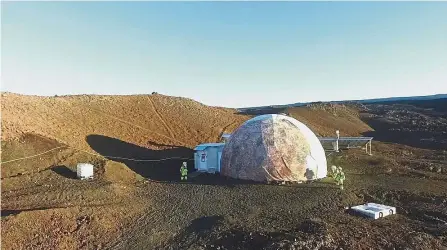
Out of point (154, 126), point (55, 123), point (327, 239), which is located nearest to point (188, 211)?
point (327, 239)

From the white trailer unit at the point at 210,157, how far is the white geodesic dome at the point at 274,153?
2732mm

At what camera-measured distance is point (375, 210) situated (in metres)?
18.7

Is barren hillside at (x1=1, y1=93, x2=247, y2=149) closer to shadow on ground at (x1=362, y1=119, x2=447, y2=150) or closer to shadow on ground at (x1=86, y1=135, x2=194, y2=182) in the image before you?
shadow on ground at (x1=86, y1=135, x2=194, y2=182)

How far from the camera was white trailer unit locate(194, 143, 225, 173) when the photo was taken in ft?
94.1

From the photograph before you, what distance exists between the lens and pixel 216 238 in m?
15.8

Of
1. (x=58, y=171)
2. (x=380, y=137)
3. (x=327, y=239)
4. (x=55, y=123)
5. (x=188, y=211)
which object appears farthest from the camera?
(x=380, y=137)

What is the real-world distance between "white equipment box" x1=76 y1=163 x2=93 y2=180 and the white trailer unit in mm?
7901

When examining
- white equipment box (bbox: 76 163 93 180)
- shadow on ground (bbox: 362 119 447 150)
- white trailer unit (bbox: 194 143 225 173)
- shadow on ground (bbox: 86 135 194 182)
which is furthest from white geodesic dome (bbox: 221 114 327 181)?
shadow on ground (bbox: 362 119 447 150)

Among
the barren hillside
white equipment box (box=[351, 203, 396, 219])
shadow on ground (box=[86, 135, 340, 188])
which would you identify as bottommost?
white equipment box (box=[351, 203, 396, 219])

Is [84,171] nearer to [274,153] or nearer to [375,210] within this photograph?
[274,153]

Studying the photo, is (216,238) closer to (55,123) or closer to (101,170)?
(101,170)

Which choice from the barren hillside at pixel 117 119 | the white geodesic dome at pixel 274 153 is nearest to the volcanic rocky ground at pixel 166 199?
the barren hillside at pixel 117 119

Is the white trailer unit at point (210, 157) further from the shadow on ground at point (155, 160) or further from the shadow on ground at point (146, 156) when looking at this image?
the shadow on ground at point (146, 156)

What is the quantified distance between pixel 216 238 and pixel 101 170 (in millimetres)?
12698
